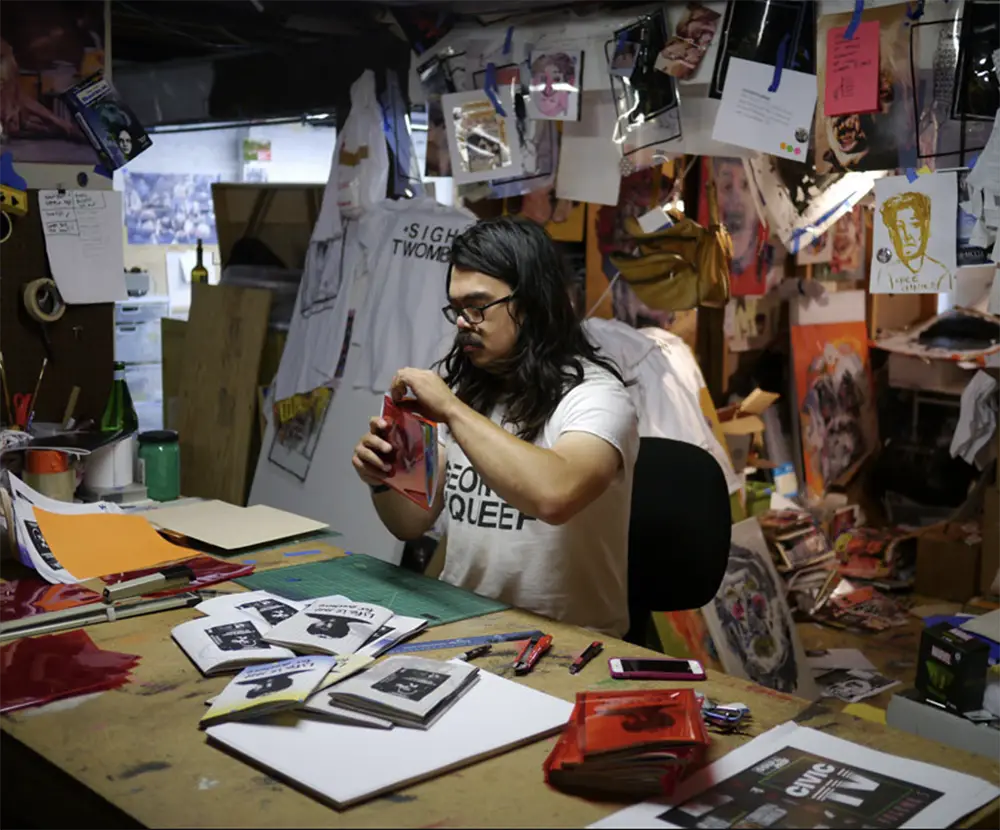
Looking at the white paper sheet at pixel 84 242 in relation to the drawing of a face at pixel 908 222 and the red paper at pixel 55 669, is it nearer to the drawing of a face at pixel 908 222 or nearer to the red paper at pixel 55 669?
the red paper at pixel 55 669

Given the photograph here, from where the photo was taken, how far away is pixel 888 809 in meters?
1.23

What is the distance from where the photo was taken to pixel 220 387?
4.11 meters

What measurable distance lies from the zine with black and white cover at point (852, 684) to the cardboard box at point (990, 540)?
24.3 inches

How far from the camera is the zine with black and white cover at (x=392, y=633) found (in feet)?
5.58

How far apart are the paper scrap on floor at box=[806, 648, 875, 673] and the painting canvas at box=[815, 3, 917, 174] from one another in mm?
1869

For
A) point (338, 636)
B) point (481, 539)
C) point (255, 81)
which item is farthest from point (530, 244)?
point (255, 81)

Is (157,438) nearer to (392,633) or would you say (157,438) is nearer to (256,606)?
(256,606)

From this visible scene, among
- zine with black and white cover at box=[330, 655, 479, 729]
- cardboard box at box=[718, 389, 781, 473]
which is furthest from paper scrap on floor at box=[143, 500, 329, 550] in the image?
cardboard box at box=[718, 389, 781, 473]

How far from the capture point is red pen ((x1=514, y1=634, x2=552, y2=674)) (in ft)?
5.40

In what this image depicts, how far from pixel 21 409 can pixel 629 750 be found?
198 centimetres

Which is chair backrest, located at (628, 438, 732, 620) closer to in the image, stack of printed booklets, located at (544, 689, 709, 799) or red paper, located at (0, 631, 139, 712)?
stack of printed booklets, located at (544, 689, 709, 799)

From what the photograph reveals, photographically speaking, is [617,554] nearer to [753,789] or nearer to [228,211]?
[753,789]

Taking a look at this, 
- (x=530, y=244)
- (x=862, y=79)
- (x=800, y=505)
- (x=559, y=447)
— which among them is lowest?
(x=800, y=505)

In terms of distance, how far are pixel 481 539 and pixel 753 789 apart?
1.03m
